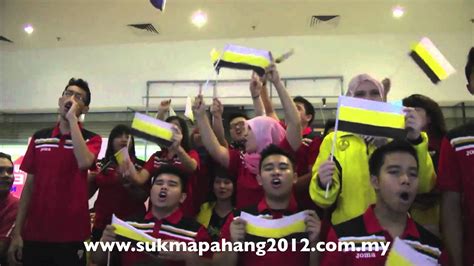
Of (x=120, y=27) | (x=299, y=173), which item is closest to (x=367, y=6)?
(x=120, y=27)

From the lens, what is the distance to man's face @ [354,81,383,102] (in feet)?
6.22

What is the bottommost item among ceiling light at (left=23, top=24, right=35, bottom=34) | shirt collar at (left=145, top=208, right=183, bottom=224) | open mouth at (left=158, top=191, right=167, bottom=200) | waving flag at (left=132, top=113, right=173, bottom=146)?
shirt collar at (left=145, top=208, right=183, bottom=224)

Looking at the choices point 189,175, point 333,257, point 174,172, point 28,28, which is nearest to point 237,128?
point 189,175

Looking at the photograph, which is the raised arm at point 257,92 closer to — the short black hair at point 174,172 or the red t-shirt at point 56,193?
the short black hair at point 174,172

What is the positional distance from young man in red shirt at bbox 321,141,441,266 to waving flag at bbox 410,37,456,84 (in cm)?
63

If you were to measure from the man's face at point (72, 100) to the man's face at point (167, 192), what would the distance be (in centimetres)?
63

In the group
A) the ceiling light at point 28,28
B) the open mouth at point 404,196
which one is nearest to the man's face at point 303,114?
the open mouth at point 404,196

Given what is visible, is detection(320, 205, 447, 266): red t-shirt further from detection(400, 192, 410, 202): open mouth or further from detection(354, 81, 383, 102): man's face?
detection(354, 81, 383, 102): man's face

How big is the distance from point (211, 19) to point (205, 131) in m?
5.28

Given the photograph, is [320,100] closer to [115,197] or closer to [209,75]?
[209,75]

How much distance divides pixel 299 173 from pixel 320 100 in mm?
4841

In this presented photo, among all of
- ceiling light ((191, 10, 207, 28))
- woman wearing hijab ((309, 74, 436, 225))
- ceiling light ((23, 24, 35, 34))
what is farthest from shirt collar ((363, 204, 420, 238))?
ceiling light ((23, 24, 35, 34))

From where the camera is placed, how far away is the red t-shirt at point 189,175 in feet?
8.12

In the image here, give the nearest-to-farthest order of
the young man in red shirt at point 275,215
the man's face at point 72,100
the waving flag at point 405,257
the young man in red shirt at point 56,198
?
1. the waving flag at point 405,257
2. the young man in red shirt at point 275,215
3. the young man in red shirt at point 56,198
4. the man's face at point 72,100
